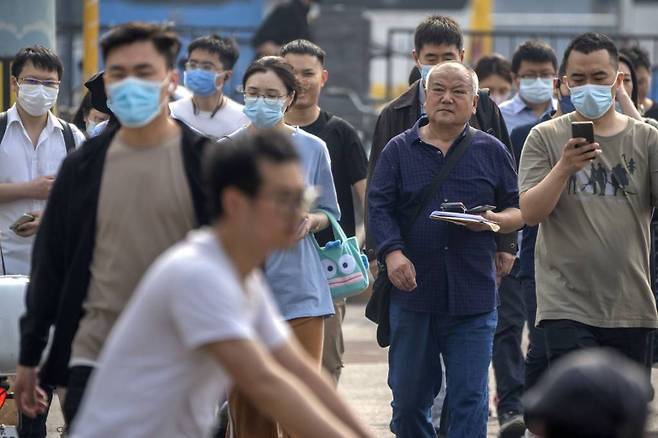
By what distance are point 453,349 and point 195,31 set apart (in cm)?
1177

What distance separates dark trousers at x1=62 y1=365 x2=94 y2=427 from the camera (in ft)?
16.8

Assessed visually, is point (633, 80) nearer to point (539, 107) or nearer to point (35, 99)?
point (539, 107)

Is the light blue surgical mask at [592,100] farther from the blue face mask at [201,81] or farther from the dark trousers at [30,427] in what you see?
the blue face mask at [201,81]

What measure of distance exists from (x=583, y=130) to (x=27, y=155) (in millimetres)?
2962

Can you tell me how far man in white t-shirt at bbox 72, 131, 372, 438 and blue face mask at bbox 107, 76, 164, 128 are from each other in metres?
1.29

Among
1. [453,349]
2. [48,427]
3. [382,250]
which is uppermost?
[382,250]

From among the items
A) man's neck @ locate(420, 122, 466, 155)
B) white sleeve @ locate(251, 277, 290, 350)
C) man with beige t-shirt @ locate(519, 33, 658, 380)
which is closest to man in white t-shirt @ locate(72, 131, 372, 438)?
white sleeve @ locate(251, 277, 290, 350)

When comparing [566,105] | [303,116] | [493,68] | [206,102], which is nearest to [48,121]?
[303,116]

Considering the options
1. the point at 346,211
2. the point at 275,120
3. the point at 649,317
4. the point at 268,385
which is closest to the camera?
the point at 268,385

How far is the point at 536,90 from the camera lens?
10.1m

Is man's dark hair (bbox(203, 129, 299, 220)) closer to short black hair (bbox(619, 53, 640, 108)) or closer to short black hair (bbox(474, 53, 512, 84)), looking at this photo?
short black hair (bbox(619, 53, 640, 108))

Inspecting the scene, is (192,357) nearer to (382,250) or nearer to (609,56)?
(382,250)

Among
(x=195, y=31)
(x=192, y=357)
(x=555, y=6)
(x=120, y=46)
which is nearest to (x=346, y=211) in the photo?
(x=120, y=46)

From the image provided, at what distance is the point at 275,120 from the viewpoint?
7402 millimetres
